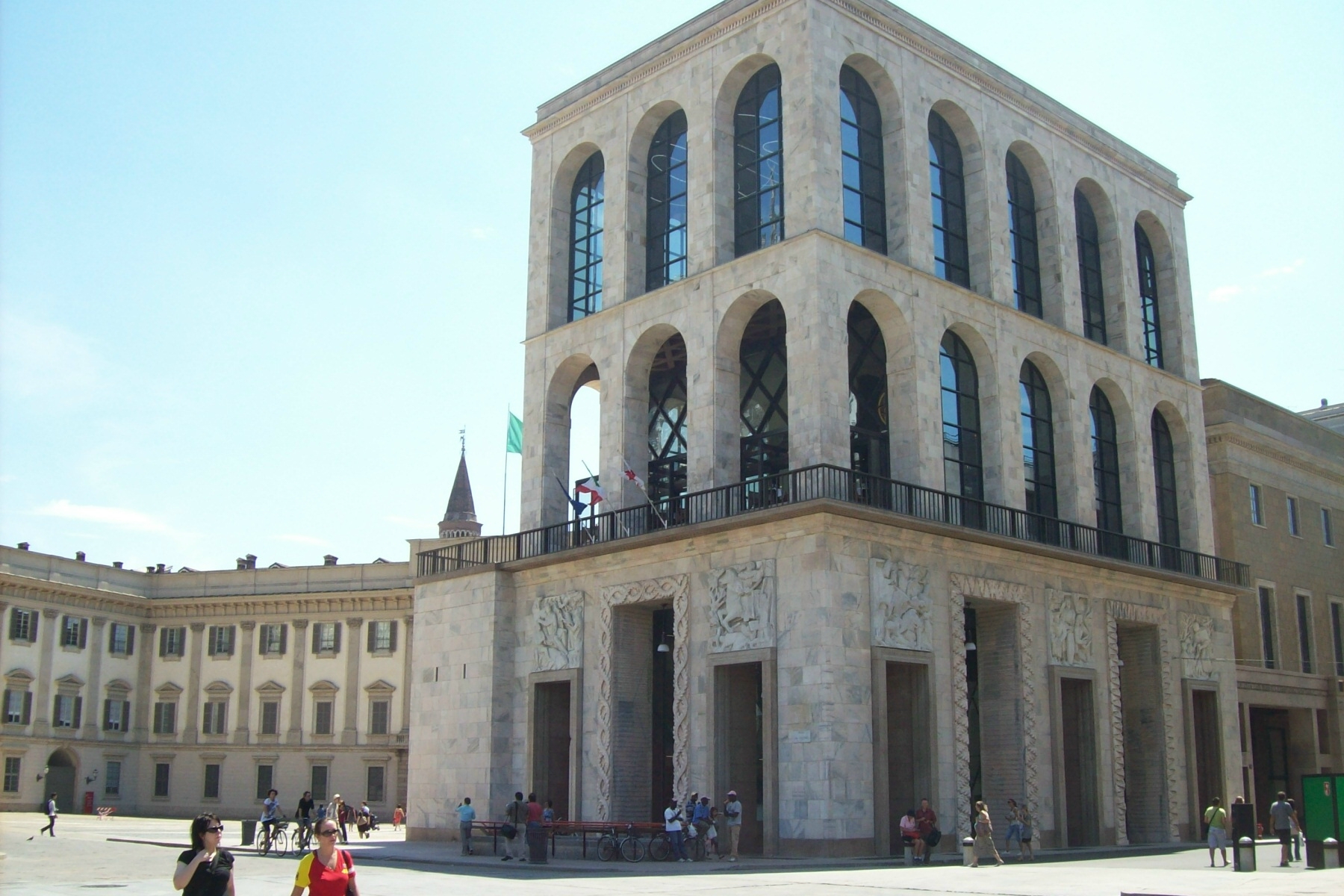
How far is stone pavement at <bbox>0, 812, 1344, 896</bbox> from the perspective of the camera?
20.3 m

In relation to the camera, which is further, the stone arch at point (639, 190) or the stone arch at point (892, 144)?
the stone arch at point (639, 190)

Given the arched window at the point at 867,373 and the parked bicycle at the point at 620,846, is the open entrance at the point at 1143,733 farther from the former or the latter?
the parked bicycle at the point at 620,846

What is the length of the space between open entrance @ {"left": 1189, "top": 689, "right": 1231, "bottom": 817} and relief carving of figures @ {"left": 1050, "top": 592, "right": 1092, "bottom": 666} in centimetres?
642

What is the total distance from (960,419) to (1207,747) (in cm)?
1400

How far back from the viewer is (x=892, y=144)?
36.0 metres

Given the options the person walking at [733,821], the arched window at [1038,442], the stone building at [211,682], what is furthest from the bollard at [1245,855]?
the stone building at [211,682]

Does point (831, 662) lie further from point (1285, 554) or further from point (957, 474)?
point (1285, 554)

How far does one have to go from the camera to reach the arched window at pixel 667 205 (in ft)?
124

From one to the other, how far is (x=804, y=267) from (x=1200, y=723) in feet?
67.1

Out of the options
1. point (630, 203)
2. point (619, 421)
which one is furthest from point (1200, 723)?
point (630, 203)

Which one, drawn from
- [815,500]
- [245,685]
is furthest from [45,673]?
[815,500]

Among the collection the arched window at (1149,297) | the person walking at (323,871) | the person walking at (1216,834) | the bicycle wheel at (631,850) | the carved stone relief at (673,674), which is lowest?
the bicycle wheel at (631,850)

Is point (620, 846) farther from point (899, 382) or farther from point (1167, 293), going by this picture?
point (1167, 293)

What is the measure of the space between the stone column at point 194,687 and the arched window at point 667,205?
4854cm
